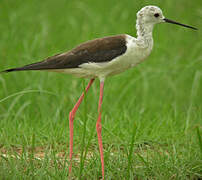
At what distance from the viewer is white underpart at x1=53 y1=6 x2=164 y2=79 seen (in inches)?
146

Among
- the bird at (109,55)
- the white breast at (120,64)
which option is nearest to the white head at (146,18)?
the bird at (109,55)

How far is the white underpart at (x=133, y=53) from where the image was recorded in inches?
146

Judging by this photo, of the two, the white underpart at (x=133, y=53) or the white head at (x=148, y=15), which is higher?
the white head at (x=148, y=15)

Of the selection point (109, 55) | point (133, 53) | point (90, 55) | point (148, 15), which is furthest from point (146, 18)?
point (90, 55)

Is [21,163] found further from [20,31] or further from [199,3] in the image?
[199,3]

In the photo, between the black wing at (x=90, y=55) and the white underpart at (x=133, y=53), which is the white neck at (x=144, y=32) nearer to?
the white underpart at (x=133, y=53)

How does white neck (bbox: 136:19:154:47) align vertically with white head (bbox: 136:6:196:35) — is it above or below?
below

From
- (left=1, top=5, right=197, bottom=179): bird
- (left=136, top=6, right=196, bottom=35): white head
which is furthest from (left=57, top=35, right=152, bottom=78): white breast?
(left=136, top=6, right=196, bottom=35): white head

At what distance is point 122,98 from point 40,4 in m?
4.22

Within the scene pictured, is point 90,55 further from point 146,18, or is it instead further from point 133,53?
point 146,18

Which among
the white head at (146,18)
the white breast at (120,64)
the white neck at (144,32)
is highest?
the white head at (146,18)

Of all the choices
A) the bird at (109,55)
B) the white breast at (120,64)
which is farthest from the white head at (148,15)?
the white breast at (120,64)

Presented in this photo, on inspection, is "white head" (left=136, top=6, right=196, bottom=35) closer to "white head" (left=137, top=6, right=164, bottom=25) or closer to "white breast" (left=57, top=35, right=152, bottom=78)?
"white head" (left=137, top=6, right=164, bottom=25)

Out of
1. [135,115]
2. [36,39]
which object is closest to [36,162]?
[135,115]
